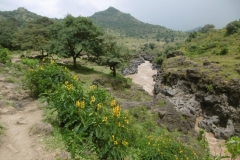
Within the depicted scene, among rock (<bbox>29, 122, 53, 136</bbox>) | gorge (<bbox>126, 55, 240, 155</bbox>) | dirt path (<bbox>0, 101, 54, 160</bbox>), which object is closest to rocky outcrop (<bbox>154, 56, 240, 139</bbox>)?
gorge (<bbox>126, 55, 240, 155</bbox>)

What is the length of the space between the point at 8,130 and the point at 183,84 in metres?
21.3

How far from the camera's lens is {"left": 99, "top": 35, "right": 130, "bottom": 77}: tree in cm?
2183

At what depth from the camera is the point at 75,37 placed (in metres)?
22.2

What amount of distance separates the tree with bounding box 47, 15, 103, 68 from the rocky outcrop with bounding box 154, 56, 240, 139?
10.9 metres

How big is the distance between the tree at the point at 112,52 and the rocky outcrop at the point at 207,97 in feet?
23.0

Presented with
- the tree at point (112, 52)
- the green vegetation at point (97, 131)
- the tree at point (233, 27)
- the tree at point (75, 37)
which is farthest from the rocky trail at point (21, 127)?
the tree at point (233, 27)

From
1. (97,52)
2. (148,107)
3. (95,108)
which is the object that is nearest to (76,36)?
(97,52)

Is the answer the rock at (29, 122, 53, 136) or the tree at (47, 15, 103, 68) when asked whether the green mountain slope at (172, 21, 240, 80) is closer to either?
the tree at (47, 15, 103, 68)

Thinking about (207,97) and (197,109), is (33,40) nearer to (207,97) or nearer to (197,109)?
(197,109)

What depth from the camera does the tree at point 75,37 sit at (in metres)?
22.0

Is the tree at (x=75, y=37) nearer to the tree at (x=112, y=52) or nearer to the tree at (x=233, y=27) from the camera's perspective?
the tree at (x=112, y=52)

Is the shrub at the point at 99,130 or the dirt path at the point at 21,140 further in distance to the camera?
the dirt path at the point at 21,140

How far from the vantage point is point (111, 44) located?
22328 mm

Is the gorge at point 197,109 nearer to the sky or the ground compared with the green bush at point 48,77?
nearer to the ground
